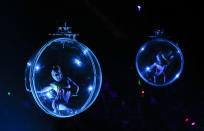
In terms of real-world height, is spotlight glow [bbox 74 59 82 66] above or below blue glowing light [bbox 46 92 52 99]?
above

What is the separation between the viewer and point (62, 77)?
1.75 metres

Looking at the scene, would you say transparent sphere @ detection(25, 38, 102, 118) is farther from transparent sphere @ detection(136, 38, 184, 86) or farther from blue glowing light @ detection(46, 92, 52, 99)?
transparent sphere @ detection(136, 38, 184, 86)

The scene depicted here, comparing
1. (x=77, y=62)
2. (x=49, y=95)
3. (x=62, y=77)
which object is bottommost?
(x=49, y=95)

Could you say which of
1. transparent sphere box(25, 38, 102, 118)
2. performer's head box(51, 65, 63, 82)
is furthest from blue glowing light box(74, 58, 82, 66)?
performer's head box(51, 65, 63, 82)

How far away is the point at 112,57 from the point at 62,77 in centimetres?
88

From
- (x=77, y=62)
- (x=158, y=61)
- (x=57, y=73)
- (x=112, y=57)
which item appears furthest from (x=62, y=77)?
(x=158, y=61)

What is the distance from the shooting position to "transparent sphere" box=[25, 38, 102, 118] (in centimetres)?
164

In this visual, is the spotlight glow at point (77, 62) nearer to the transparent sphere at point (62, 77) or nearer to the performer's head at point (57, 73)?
the transparent sphere at point (62, 77)

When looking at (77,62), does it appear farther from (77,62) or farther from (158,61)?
(158,61)

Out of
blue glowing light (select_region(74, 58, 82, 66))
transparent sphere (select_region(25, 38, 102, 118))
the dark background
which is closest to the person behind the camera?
transparent sphere (select_region(25, 38, 102, 118))

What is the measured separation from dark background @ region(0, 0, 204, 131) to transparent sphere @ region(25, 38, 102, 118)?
0.51m

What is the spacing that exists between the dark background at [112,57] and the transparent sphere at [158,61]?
0.66 ft

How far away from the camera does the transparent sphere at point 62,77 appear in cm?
164

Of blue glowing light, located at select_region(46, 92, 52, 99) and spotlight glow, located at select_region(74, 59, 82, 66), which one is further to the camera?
spotlight glow, located at select_region(74, 59, 82, 66)
